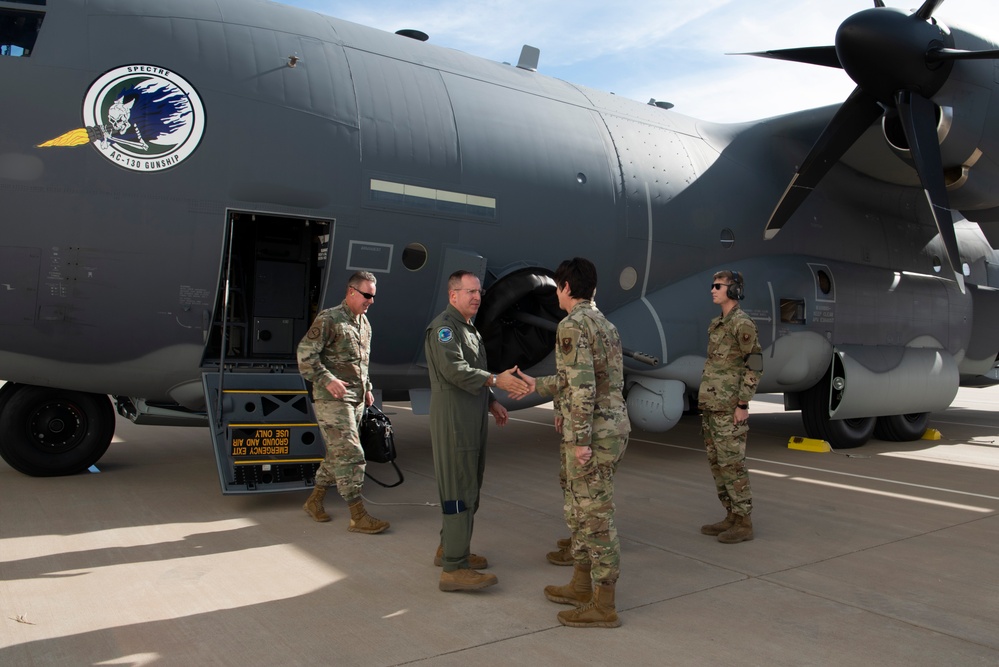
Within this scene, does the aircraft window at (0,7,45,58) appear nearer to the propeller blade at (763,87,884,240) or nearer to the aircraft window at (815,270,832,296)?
the propeller blade at (763,87,884,240)

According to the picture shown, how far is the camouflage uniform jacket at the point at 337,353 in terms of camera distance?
17.8 ft

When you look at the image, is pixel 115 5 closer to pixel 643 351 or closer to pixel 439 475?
pixel 439 475

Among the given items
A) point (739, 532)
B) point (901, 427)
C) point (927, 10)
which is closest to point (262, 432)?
point (739, 532)

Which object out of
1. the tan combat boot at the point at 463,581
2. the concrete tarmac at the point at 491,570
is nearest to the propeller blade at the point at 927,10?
the concrete tarmac at the point at 491,570

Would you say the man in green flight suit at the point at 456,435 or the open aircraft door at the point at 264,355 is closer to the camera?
the man in green flight suit at the point at 456,435

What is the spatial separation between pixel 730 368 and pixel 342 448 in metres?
2.90

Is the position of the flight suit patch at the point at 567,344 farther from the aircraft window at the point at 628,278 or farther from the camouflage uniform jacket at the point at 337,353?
the aircraft window at the point at 628,278

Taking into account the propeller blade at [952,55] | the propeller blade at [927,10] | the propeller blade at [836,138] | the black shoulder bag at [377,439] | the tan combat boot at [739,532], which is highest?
the propeller blade at [927,10]

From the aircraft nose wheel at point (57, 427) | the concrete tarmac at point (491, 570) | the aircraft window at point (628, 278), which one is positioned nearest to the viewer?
the concrete tarmac at point (491, 570)

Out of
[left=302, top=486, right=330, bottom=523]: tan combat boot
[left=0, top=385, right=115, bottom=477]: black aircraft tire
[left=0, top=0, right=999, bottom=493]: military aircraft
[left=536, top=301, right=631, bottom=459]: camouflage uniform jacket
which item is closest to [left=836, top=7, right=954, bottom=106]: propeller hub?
[left=0, top=0, right=999, bottom=493]: military aircraft

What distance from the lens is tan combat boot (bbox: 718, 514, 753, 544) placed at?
536 cm

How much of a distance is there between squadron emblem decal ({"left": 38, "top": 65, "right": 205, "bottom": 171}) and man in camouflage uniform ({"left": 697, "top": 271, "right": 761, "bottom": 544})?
4296 millimetres

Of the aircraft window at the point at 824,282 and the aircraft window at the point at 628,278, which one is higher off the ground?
the aircraft window at the point at 824,282

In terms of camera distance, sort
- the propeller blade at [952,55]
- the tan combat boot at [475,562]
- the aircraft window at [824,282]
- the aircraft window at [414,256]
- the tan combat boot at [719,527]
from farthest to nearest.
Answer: the aircraft window at [824,282]
the propeller blade at [952,55]
the aircraft window at [414,256]
the tan combat boot at [719,527]
the tan combat boot at [475,562]
